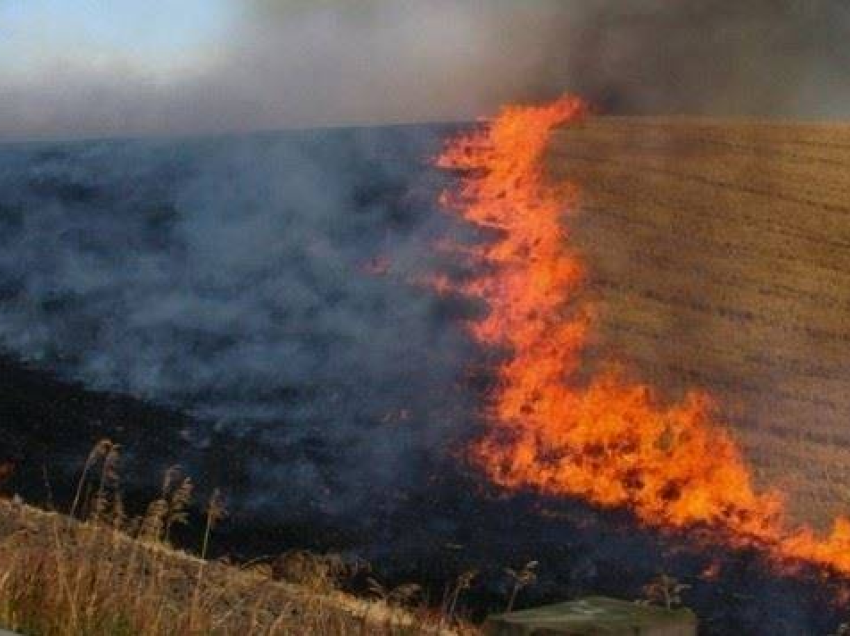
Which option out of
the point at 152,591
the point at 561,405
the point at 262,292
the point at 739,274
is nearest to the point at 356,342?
A: the point at 262,292

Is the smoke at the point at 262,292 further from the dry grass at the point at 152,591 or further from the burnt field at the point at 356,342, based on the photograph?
the dry grass at the point at 152,591

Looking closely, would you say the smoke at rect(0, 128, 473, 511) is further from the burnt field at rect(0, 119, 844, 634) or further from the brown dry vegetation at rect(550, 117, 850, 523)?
the brown dry vegetation at rect(550, 117, 850, 523)

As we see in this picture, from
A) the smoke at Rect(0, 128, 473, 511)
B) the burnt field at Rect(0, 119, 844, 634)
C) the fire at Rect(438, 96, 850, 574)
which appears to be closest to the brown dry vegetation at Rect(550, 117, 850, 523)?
the burnt field at Rect(0, 119, 844, 634)

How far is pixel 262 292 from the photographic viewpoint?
14406 millimetres

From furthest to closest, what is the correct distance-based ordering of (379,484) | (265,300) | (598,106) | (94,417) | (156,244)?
1. (156,244)
2. (265,300)
3. (94,417)
4. (379,484)
5. (598,106)

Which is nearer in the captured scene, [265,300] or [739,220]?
[739,220]

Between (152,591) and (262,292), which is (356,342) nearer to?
(262,292)

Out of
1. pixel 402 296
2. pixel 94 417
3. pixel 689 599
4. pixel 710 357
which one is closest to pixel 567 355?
pixel 710 357

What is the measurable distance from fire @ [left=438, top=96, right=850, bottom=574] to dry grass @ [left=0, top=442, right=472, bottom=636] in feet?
8.62

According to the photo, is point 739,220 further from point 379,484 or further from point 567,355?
point 379,484

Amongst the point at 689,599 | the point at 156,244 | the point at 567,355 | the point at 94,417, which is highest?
the point at 156,244

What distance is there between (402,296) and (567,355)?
88.9 inches

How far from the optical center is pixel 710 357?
37.1 ft

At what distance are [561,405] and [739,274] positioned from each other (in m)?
1.94
